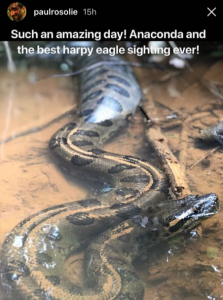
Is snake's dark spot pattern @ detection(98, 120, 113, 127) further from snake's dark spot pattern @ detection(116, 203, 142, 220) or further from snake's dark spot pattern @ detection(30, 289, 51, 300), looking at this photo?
snake's dark spot pattern @ detection(30, 289, 51, 300)

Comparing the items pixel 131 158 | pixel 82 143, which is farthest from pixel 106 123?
pixel 131 158

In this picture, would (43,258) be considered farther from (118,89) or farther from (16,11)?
(16,11)

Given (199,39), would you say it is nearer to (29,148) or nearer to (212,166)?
(212,166)

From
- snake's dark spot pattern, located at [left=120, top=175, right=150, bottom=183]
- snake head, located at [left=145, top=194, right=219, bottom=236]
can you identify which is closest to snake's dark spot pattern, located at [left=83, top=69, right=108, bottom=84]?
snake's dark spot pattern, located at [left=120, top=175, right=150, bottom=183]

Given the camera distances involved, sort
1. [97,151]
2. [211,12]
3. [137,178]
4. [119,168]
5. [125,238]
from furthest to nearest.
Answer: [211,12] < [97,151] < [119,168] < [137,178] < [125,238]

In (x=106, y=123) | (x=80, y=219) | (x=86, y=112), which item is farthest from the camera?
(x=86, y=112)

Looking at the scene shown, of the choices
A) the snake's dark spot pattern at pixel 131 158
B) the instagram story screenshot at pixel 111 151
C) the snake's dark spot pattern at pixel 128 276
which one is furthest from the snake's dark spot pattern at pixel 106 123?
the snake's dark spot pattern at pixel 128 276
